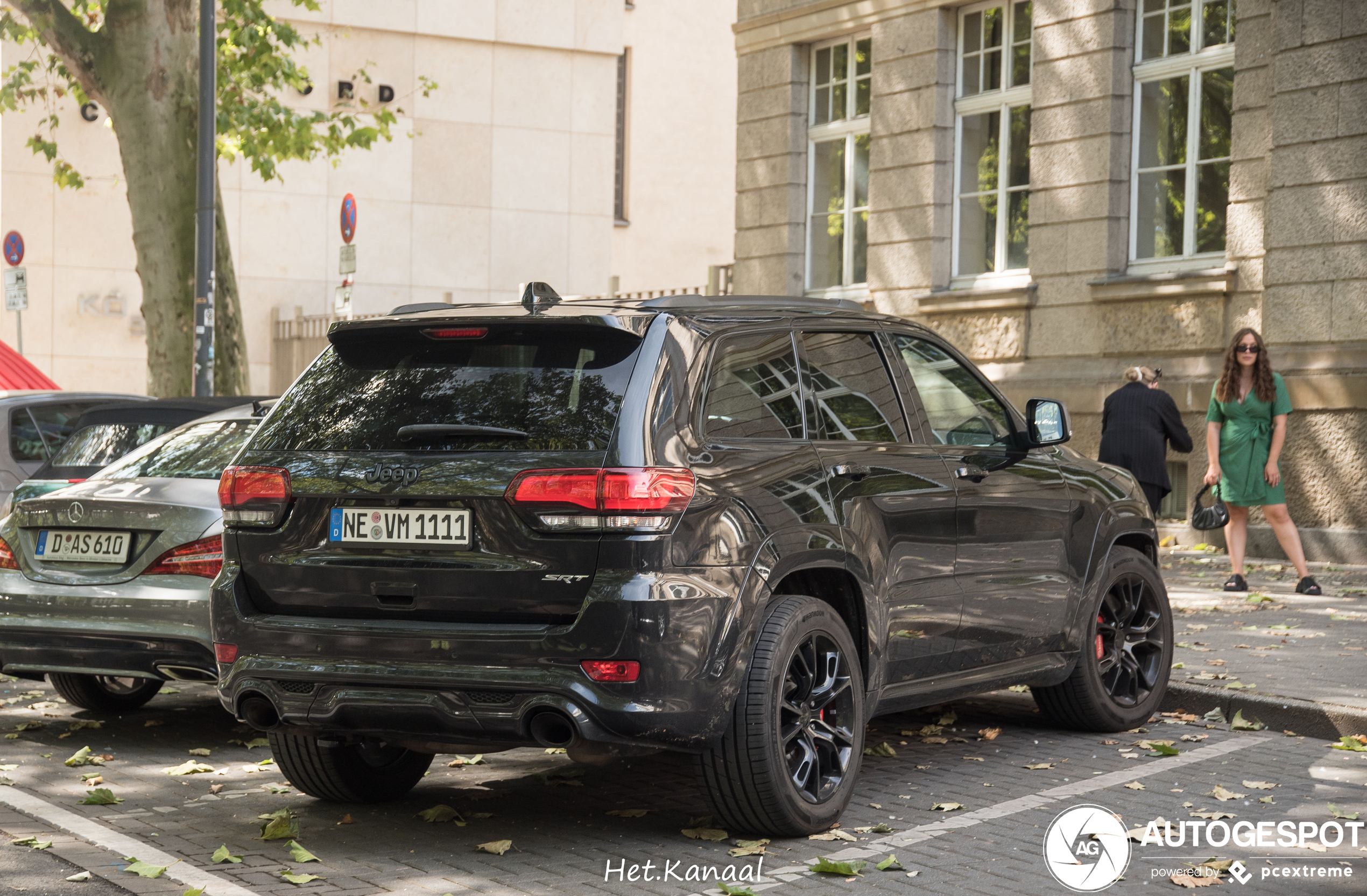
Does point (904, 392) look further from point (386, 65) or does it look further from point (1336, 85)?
point (386, 65)

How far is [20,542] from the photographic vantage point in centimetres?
729

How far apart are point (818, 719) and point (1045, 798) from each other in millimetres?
1106

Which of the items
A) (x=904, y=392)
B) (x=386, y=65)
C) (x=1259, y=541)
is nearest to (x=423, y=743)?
(x=904, y=392)

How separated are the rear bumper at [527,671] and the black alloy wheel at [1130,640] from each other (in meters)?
2.82

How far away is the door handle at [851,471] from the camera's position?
5.68 metres

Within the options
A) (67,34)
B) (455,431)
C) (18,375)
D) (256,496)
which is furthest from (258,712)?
(67,34)

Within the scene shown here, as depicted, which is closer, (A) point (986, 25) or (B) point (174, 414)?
(B) point (174, 414)

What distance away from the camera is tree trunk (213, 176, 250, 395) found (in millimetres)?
17359

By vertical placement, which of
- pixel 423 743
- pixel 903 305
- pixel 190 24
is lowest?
pixel 423 743

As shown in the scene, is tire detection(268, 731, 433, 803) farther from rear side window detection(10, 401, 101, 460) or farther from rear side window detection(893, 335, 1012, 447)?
rear side window detection(10, 401, 101, 460)

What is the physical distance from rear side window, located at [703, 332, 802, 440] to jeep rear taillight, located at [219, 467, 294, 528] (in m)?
1.38

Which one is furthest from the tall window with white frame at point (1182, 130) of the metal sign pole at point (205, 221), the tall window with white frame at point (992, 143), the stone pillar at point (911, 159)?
the metal sign pole at point (205, 221)

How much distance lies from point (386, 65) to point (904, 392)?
26.9 m

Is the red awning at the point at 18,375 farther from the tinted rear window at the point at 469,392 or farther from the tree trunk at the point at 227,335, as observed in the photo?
the tinted rear window at the point at 469,392
